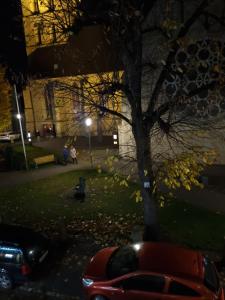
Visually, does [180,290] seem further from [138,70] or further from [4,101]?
[4,101]

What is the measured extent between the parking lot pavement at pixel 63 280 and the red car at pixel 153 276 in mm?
1326

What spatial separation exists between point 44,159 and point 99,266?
62.6ft

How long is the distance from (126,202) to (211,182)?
5.37m

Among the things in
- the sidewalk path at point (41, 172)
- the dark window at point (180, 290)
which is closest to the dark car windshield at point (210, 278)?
the dark window at point (180, 290)

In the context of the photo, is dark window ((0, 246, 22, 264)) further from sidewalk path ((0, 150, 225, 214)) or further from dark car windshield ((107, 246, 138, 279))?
sidewalk path ((0, 150, 225, 214))

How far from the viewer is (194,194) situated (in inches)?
774

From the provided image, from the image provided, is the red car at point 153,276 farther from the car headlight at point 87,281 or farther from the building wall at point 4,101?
the building wall at point 4,101

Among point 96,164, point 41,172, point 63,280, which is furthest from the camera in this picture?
point 96,164

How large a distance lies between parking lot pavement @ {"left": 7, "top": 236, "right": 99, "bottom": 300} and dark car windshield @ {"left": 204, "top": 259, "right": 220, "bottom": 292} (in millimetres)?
3830

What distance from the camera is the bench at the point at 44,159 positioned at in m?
28.5

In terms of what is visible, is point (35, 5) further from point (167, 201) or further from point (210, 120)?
point (167, 201)

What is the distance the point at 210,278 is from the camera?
391 inches

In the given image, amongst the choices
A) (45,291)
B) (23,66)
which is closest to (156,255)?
(45,291)

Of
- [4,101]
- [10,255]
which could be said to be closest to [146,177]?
[10,255]
